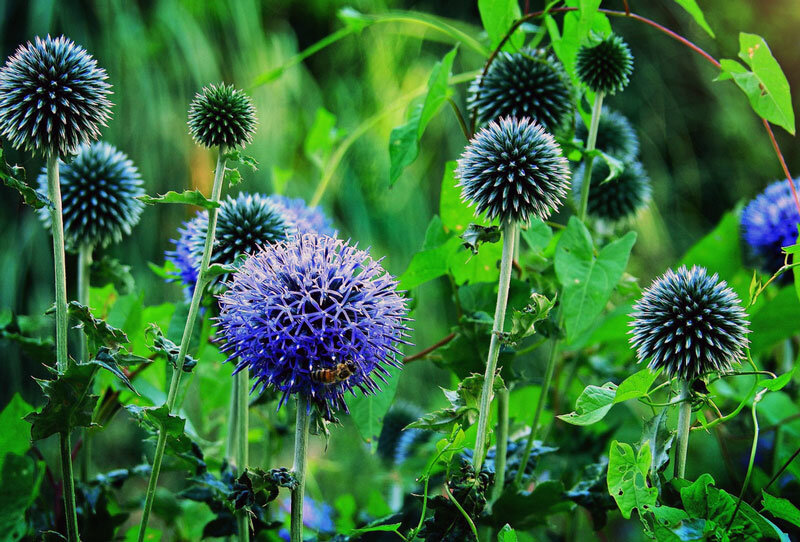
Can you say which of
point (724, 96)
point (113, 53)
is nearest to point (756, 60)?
point (113, 53)

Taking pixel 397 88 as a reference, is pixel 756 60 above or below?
below

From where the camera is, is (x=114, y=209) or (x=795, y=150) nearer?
(x=114, y=209)

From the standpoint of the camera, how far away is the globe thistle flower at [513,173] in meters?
0.68

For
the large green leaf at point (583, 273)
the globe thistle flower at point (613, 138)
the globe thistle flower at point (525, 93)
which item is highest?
the globe thistle flower at point (613, 138)

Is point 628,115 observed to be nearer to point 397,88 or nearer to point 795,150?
point 795,150

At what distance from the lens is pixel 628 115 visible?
372cm

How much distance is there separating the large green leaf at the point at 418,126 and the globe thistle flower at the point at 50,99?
323 mm

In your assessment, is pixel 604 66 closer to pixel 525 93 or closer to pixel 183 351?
pixel 525 93

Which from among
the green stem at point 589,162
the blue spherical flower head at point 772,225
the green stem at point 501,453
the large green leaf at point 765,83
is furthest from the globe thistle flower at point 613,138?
the green stem at point 501,453

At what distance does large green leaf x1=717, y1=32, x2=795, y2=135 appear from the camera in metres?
0.72

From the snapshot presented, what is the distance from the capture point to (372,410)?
776 mm

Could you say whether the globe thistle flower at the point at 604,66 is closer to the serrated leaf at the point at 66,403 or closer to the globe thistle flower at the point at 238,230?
the globe thistle flower at the point at 238,230

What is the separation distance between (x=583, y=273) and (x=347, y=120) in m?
2.60

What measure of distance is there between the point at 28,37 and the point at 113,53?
298mm
